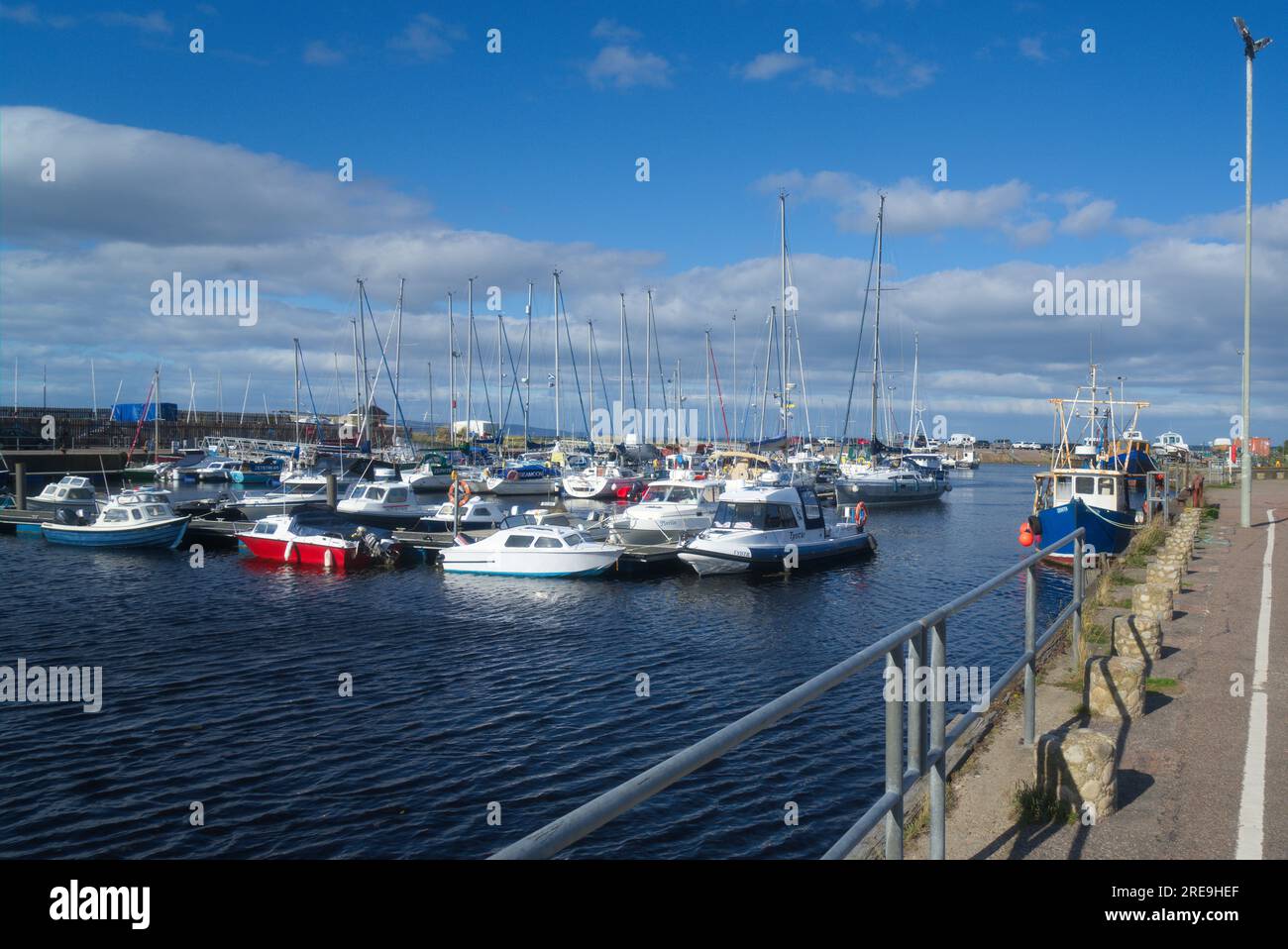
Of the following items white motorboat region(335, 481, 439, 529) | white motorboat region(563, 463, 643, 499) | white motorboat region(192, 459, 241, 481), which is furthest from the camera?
white motorboat region(192, 459, 241, 481)

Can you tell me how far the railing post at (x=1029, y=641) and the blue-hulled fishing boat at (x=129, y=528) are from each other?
39621mm

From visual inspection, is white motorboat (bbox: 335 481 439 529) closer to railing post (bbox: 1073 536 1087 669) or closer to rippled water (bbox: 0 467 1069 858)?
rippled water (bbox: 0 467 1069 858)

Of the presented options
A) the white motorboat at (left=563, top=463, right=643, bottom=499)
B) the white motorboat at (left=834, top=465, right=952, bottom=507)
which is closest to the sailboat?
the white motorboat at (left=834, top=465, right=952, bottom=507)

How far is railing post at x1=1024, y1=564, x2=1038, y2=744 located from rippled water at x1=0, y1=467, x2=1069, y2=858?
421 centimetres

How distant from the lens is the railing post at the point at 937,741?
4527 mm

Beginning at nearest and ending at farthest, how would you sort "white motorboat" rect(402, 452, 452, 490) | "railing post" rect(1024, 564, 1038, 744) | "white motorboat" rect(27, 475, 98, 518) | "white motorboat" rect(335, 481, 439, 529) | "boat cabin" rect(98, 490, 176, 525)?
"railing post" rect(1024, 564, 1038, 744)
"boat cabin" rect(98, 490, 176, 525)
"white motorboat" rect(27, 475, 98, 518)
"white motorboat" rect(335, 481, 439, 529)
"white motorboat" rect(402, 452, 452, 490)

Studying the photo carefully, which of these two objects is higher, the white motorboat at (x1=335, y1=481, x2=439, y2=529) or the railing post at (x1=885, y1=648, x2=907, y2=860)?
the railing post at (x1=885, y1=648, x2=907, y2=860)

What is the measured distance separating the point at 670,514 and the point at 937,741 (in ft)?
119

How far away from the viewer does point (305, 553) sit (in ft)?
117

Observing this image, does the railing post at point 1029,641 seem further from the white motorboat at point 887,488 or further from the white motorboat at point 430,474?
the white motorboat at point 430,474

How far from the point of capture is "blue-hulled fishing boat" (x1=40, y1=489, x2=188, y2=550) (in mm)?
39812
